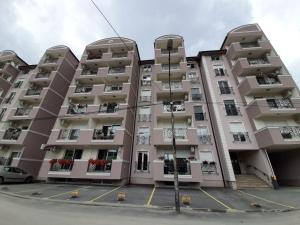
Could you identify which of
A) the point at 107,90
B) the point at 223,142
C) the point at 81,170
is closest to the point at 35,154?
the point at 81,170

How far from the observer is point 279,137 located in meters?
15.6

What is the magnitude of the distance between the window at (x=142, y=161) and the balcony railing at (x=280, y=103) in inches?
598

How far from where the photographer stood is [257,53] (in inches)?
901

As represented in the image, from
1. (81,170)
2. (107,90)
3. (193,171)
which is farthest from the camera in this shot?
(107,90)

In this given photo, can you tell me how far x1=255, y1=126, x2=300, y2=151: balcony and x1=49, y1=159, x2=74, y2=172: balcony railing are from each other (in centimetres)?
1957

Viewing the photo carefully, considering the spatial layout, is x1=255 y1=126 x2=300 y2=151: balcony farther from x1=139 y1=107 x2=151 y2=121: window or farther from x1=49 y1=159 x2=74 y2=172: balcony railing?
x1=49 y1=159 x2=74 y2=172: balcony railing

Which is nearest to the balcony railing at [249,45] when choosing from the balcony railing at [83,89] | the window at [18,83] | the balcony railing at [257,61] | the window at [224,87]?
the balcony railing at [257,61]

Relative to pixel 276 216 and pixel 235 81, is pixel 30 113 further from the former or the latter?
pixel 235 81

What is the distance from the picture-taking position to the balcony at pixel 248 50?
22.3 m

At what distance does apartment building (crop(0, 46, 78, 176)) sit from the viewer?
64.3 ft

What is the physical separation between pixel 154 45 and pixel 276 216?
24231mm

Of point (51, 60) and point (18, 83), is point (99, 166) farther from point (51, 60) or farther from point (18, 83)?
point (18, 83)

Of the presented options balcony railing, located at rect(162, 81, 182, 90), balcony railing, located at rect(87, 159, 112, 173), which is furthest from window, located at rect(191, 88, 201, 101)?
balcony railing, located at rect(87, 159, 112, 173)

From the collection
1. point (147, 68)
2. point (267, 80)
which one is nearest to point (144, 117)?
point (147, 68)
